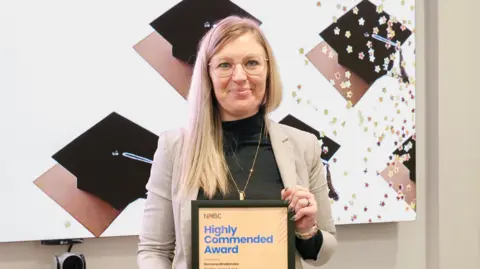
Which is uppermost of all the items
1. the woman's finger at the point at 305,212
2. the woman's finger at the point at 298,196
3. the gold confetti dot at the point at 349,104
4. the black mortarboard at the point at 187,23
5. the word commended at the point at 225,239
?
the black mortarboard at the point at 187,23

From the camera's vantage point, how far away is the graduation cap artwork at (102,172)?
7.17 feet

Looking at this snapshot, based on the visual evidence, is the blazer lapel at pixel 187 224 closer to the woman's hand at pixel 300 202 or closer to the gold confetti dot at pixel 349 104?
the woman's hand at pixel 300 202

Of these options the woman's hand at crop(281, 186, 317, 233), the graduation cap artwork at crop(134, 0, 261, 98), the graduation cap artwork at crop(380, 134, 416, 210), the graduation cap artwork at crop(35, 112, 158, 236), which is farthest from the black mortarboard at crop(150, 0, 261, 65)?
the woman's hand at crop(281, 186, 317, 233)

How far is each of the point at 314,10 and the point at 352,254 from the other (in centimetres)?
119

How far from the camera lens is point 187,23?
237cm

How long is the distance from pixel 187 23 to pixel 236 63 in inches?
41.4

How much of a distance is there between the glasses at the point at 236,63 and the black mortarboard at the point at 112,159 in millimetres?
965

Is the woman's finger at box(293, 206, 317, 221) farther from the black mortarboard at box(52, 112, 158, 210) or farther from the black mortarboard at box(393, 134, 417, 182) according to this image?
the black mortarboard at box(393, 134, 417, 182)

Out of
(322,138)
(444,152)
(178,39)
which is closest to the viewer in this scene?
(178,39)

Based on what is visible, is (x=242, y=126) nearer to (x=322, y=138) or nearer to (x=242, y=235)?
(x=242, y=235)

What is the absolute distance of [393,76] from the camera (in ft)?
9.01

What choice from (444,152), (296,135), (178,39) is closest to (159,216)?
(296,135)

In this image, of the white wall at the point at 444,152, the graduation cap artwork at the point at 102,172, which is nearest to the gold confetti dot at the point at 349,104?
the white wall at the point at 444,152

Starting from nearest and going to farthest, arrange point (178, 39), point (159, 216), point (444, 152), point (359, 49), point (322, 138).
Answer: point (159, 216) < point (178, 39) < point (322, 138) < point (359, 49) < point (444, 152)
